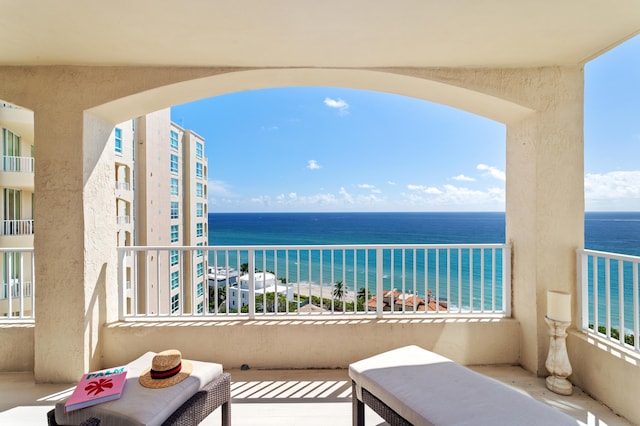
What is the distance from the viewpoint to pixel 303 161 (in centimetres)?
4272

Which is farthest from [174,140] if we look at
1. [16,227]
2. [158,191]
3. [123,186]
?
[16,227]

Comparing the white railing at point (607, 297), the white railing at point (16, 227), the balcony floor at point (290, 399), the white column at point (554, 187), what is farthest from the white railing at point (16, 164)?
the white railing at point (607, 297)

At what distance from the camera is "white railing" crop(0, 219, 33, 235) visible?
32.2 ft

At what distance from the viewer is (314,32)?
2.27 meters

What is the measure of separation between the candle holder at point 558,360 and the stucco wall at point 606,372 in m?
0.12

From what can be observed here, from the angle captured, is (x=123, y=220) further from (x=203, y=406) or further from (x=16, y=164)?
(x=203, y=406)

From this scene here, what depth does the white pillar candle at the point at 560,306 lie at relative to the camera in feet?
8.29

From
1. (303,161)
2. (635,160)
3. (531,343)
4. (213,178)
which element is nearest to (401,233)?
(303,161)

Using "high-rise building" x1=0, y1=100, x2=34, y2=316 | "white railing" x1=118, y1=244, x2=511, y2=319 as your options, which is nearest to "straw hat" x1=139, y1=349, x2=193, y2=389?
"white railing" x1=118, y1=244, x2=511, y2=319

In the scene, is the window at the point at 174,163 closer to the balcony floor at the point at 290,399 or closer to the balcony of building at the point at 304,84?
the balcony of building at the point at 304,84

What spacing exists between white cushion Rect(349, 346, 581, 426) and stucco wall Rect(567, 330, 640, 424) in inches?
50.5

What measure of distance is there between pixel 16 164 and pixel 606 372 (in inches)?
583

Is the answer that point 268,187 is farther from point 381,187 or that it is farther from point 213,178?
point 381,187

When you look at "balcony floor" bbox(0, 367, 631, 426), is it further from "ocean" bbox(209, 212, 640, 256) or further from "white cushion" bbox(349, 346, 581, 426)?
"ocean" bbox(209, 212, 640, 256)
